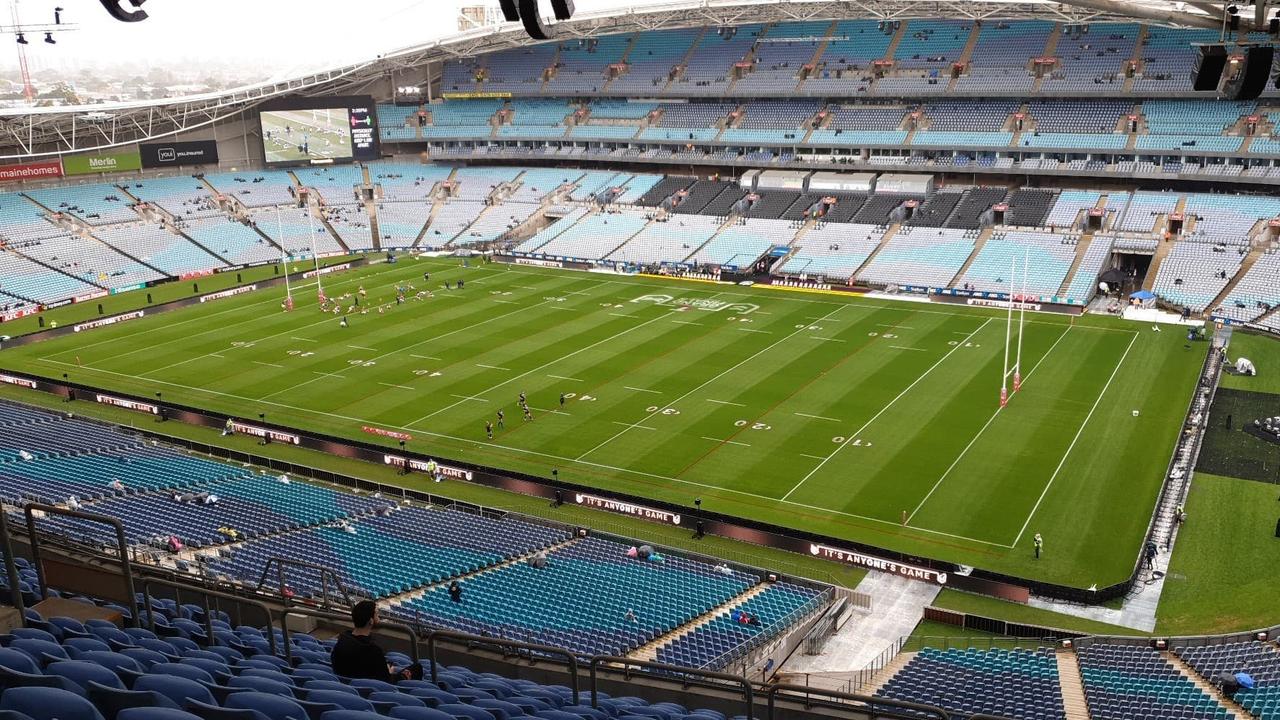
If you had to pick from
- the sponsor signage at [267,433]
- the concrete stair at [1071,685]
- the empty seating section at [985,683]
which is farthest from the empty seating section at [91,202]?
the concrete stair at [1071,685]

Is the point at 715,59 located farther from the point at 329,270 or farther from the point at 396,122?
the point at 329,270

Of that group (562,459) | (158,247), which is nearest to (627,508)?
(562,459)

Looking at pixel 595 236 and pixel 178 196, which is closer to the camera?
pixel 595 236

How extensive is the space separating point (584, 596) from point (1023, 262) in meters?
53.0

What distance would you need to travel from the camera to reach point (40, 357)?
57.3m

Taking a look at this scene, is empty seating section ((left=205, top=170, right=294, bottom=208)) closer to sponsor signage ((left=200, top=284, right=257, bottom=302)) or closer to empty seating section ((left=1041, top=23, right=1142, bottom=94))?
sponsor signage ((left=200, top=284, right=257, bottom=302))

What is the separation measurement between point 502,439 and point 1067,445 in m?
23.8

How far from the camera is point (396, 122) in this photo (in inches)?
4188

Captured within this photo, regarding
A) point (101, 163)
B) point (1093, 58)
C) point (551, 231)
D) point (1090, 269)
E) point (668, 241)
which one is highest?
point (1093, 58)

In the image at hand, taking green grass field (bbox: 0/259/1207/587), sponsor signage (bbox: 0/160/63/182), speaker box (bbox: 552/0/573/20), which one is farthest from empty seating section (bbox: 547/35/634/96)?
speaker box (bbox: 552/0/573/20)

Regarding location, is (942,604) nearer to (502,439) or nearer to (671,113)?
(502,439)

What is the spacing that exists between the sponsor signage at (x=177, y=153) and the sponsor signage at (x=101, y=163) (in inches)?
34.2

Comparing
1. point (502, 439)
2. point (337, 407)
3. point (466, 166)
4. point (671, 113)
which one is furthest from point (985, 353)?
point (466, 166)

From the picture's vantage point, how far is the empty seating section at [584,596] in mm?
23578
